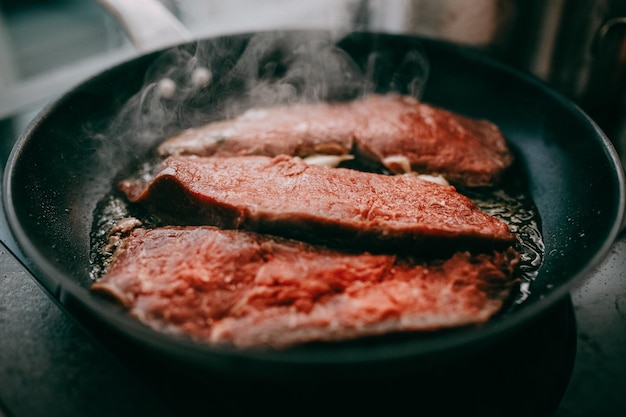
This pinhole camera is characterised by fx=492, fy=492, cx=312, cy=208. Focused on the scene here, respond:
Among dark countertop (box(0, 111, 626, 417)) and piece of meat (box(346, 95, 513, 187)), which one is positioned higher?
piece of meat (box(346, 95, 513, 187))

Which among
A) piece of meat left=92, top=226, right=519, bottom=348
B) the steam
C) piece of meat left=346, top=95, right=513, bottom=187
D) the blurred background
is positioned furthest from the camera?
the steam

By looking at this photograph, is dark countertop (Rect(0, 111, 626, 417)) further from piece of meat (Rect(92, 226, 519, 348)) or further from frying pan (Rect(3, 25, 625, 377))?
piece of meat (Rect(92, 226, 519, 348))

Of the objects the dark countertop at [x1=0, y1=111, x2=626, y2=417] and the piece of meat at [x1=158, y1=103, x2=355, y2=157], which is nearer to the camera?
the dark countertop at [x1=0, y1=111, x2=626, y2=417]

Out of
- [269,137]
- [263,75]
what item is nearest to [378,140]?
[269,137]

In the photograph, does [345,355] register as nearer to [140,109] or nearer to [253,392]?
[253,392]

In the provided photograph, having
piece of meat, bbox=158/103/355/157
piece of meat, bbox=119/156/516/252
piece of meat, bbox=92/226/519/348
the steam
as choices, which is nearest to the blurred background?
the steam

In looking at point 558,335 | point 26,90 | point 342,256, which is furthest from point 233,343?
point 26,90

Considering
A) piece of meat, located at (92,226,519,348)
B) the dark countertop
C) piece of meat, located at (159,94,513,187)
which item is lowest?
the dark countertop
